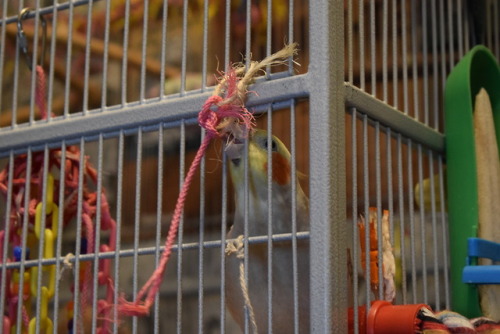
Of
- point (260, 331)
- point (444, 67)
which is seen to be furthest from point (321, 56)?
point (444, 67)

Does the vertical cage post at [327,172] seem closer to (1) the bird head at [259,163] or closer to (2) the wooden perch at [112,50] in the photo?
(1) the bird head at [259,163]

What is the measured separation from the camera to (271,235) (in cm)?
75

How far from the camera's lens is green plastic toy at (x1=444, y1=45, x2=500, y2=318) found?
944 mm

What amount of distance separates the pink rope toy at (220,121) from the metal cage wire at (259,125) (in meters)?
0.02

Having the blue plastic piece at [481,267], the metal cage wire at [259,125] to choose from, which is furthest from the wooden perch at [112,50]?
the blue plastic piece at [481,267]

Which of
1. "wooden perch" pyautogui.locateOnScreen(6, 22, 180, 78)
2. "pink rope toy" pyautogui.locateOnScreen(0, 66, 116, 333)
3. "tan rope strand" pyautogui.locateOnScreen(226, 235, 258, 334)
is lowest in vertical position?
"tan rope strand" pyautogui.locateOnScreen(226, 235, 258, 334)

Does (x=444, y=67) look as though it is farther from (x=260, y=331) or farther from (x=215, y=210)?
(x=260, y=331)

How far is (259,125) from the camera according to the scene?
933mm

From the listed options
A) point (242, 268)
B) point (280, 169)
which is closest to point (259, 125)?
point (280, 169)

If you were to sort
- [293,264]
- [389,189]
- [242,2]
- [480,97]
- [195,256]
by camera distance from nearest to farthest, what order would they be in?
[293,264] < [389,189] < [480,97] < [242,2] < [195,256]

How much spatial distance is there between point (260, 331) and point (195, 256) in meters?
0.48

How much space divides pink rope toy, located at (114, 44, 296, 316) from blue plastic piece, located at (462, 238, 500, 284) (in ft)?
1.08

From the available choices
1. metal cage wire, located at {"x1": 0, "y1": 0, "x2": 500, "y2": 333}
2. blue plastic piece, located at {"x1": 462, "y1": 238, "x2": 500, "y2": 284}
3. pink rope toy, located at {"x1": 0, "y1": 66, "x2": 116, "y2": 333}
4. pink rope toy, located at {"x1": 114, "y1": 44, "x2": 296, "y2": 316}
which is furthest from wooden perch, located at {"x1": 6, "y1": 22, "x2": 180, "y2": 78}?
blue plastic piece, located at {"x1": 462, "y1": 238, "x2": 500, "y2": 284}

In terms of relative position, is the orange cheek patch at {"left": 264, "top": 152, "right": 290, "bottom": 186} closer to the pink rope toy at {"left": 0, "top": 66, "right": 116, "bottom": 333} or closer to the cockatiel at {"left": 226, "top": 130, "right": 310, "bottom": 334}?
the cockatiel at {"left": 226, "top": 130, "right": 310, "bottom": 334}
